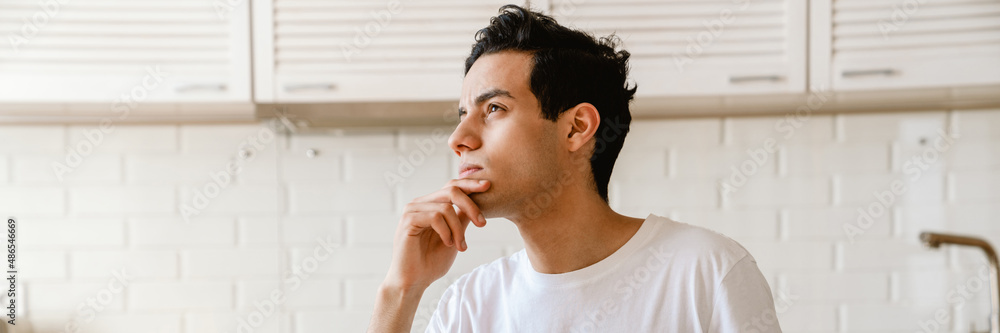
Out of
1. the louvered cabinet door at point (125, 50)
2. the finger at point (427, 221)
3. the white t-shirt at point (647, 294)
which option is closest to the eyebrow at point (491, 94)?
the finger at point (427, 221)

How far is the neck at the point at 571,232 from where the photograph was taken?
3.98ft

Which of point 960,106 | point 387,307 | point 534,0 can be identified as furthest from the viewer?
point 960,106

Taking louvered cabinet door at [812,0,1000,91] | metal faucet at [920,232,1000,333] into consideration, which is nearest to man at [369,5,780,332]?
louvered cabinet door at [812,0,1000,91]

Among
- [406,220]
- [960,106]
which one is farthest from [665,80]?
[960,106]

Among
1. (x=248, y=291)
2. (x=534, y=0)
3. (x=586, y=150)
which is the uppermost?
(x=534, y=0)

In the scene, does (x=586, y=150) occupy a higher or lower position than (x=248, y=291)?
higher

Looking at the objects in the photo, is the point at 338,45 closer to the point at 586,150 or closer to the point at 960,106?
the point at 586,150

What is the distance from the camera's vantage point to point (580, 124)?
1220 millimetres

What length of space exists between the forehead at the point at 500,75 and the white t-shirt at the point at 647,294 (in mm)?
340

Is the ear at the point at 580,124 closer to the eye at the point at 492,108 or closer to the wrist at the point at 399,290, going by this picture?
the eye at the point at 492,108

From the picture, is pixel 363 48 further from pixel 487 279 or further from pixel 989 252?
pixel 989 252

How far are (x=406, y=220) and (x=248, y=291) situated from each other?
1046mm

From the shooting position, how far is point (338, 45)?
1.67 meters

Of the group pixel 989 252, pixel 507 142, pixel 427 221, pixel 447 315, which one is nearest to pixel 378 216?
pixel 447 315
